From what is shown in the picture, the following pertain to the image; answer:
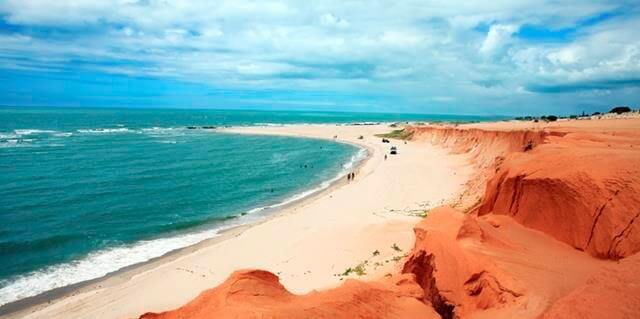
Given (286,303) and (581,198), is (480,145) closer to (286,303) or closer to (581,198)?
(581,198)

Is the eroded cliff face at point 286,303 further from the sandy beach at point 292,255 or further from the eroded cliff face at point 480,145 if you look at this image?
the eroded cliff face at point 480,145

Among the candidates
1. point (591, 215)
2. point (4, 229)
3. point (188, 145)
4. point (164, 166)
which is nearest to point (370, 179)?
point (164, 166)

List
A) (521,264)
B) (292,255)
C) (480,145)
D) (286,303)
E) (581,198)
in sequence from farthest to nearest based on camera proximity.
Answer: (480,145) → (292,255) → (581,198) → (521,264) → (286,303)

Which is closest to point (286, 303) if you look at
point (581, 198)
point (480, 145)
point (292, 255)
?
point (581, 198)

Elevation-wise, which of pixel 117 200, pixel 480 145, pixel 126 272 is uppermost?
pixel 480 145

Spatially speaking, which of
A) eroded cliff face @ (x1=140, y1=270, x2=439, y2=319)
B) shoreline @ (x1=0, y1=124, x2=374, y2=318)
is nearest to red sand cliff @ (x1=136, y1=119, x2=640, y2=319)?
eroded cliff face @ (x1=140, y1=270, x2=439, y2=319)

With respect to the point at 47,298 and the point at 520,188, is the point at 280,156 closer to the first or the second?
the point at 47,298
